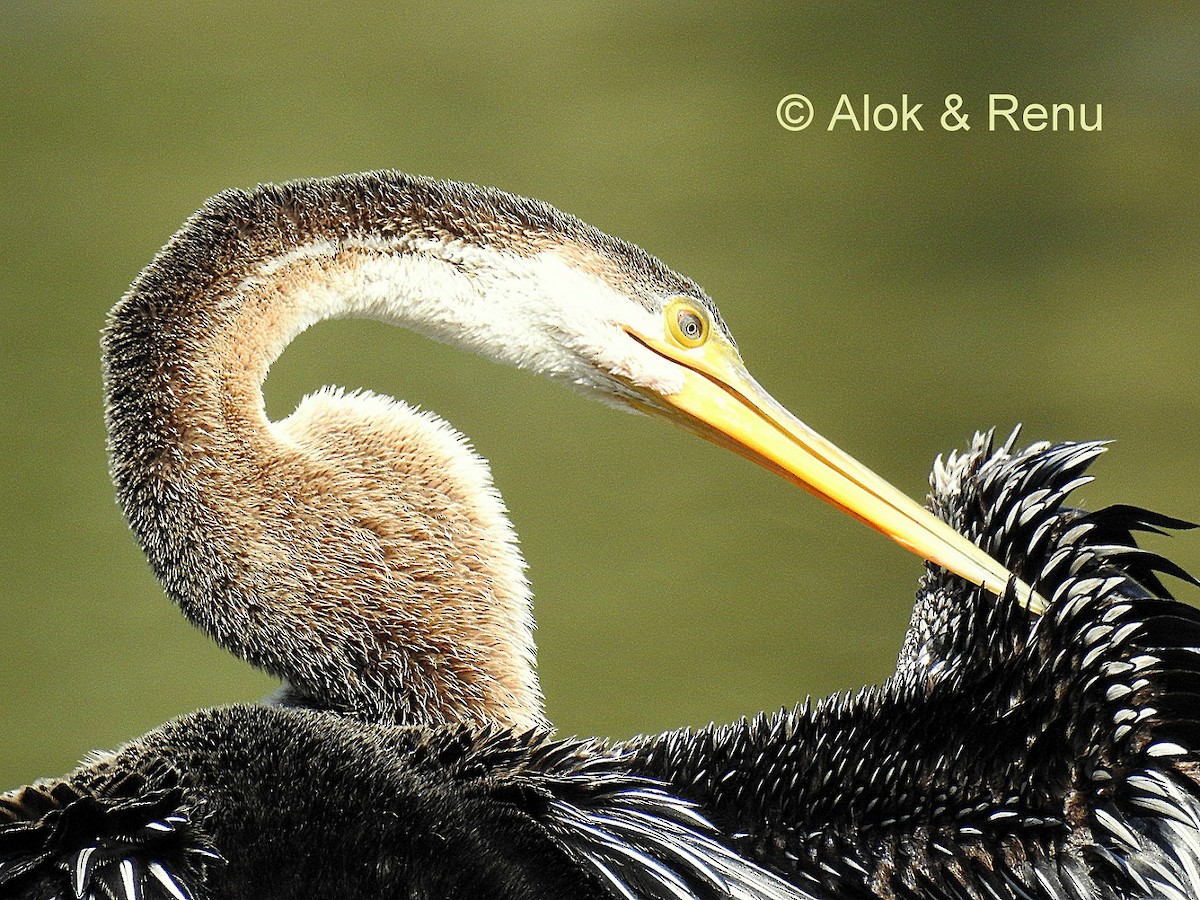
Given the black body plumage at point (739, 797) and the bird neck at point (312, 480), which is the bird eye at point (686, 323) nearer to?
the bird neck at point (312, 480)

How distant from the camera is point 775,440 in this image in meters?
2.07

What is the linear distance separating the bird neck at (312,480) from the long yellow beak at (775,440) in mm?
286

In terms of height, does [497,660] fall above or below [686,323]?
below

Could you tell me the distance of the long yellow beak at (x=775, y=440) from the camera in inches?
79.7

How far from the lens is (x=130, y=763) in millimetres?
1684

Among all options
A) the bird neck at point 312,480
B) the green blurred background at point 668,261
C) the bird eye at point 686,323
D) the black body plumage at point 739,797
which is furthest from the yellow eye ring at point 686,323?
the green blurred background at point 668,261

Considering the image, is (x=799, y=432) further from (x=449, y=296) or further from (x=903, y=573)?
(x=903, y=573)

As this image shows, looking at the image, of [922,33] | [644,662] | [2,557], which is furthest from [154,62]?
[644,662]

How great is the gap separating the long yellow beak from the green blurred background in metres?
1.74

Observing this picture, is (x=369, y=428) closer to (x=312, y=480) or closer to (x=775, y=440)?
(x=312, y=480)

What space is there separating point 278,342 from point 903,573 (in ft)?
8.38

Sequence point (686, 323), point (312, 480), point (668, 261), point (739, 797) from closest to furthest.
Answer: point (739, 797) < point (312, 480) < point (686, 323) < point (668, 261)

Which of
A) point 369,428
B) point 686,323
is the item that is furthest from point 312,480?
point 686,323

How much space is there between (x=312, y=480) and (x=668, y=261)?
11.2 ft
